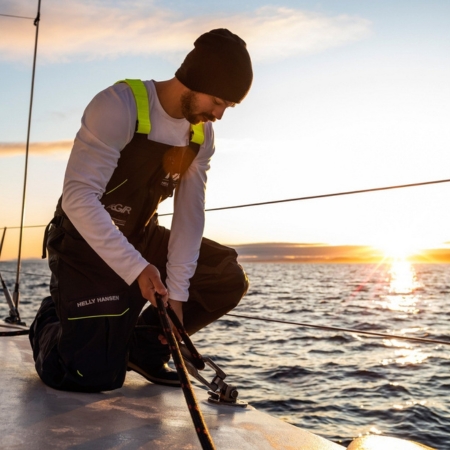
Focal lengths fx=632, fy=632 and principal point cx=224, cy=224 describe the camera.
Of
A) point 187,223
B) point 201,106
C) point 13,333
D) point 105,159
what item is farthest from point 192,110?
point 13,333

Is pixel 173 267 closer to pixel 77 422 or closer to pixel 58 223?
pixel 58 223

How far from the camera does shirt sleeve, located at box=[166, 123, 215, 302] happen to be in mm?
2156

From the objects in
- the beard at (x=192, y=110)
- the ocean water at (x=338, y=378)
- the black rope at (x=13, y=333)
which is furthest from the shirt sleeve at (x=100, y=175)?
the ocean water at (x=338, y=378)

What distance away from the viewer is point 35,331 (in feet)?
7.47

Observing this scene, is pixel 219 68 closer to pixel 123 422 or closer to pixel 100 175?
pixel 100 175

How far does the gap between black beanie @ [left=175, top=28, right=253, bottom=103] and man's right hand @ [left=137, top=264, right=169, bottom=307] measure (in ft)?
1.81

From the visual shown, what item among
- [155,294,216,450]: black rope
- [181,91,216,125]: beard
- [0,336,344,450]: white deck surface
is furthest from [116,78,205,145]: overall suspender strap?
[0,336,344,450]: white deck surface

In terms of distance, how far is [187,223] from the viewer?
2.21 m

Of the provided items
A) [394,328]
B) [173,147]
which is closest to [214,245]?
[173,147]

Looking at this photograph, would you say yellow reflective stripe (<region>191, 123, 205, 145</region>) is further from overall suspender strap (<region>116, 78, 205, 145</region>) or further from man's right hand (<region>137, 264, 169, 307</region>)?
man's right hand (<region>137, 264, 169, 307</region>)

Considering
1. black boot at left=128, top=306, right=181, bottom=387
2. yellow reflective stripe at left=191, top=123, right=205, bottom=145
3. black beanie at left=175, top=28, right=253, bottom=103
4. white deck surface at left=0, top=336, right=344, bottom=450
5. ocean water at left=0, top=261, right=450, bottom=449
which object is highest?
black beanie at left=175, top=28, right=253, bottom=103

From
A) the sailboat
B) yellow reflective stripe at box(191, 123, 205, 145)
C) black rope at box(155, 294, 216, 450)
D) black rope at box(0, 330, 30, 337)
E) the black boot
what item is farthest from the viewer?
black rope at box(0, 330, 30, 337)

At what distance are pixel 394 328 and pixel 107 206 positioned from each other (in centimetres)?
1011

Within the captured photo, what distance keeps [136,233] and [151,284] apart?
1.32 ft
